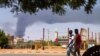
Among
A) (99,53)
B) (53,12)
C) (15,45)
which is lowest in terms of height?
(15,45)

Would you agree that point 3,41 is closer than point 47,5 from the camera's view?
No

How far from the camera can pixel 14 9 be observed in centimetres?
1030

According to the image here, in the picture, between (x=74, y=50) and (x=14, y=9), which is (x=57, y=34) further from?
(x=14, y=9)

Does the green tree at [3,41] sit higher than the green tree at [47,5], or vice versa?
the green tree at [47,5]

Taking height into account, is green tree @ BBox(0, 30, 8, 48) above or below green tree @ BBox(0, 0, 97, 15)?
below

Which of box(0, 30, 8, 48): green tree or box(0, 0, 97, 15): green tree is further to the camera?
box(0, 30, 8, 48): green tree

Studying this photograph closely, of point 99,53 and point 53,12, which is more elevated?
point 53,12

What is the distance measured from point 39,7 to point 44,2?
0.23 m

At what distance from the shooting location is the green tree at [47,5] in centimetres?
981

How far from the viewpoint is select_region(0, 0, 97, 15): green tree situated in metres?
9.81

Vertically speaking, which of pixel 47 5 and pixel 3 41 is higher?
pixel 47 5

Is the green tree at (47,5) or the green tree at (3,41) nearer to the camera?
the green tree at (47,5)

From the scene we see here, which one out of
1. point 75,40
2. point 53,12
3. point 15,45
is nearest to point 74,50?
point 75,40

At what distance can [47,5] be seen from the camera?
32.7 feet
